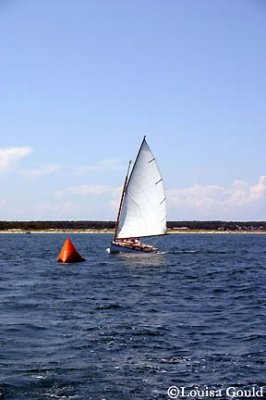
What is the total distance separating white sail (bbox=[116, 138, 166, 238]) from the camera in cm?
7031

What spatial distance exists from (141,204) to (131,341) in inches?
1964

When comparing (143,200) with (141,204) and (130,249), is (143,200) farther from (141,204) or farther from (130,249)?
(130,249)

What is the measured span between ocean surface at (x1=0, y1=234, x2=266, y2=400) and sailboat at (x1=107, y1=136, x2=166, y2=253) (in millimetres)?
30920

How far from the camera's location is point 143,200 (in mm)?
70562

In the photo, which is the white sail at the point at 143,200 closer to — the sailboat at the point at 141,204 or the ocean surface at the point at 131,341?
the sailboat at the point at 141,204

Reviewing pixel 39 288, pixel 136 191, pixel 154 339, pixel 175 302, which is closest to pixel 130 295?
pixel 175 302

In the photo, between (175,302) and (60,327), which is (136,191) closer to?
(175,302)

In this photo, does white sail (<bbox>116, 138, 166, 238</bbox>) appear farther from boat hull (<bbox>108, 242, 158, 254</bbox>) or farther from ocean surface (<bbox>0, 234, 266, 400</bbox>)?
ocean surface (<bbox>0, 234, 266, 400</bbox>)

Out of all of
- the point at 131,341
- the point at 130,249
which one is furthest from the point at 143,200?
the point at 131,341

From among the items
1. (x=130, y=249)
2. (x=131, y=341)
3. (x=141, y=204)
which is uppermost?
(x=141, y=204)

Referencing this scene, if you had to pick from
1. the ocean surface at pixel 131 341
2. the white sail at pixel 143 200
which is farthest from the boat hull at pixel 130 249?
the ocean surface at pixel 131 341

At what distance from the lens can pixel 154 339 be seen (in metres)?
21.2

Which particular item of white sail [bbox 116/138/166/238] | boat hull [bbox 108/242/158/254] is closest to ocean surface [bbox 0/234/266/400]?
boat hull [bbox 108/242/158/254]

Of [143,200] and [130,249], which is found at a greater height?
[143,200]
